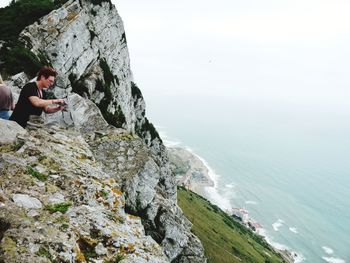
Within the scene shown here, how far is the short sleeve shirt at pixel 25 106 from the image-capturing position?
10.9 metres

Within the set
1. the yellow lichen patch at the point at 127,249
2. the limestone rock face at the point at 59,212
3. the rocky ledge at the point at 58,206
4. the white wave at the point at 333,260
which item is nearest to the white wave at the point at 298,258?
the white wave at the point at 333,260

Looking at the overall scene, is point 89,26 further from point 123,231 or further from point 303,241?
point 303,241

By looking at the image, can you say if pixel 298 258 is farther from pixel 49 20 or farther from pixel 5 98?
pixel 5 98

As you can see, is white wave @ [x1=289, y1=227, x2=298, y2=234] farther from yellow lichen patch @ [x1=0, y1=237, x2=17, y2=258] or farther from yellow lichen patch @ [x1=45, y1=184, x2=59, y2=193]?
yellow lichen patch @ [x1=0, y1=237, x2=17, y2=258]

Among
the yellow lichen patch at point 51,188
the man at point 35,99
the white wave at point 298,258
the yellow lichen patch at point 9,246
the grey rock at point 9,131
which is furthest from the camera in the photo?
the white wave at point 298,258

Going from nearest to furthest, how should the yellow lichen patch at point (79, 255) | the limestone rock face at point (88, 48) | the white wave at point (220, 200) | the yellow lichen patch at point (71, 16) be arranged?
the yellow lichen patch at point (79, 255), the limestone rock face at point (88, 48), the yellow lichen patch at point (71, 16), the white wave at point (220, 200)

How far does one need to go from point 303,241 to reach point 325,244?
9553mm

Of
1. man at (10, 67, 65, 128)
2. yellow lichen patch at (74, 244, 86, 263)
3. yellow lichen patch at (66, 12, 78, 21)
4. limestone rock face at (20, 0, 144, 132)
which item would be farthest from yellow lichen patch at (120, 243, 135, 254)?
yellow lichen patch at (66, 12, 78, 21)

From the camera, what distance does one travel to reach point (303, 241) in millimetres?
145375

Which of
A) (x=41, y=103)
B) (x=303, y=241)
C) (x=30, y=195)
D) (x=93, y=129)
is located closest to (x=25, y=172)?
(x=30, y=195)

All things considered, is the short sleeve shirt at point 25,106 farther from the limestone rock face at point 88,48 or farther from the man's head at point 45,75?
the limestone rock face at point 88,48

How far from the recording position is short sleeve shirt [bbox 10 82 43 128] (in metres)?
10.9

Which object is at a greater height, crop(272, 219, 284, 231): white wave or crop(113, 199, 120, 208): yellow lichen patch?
crop(272, 219, 284, 231): white wave

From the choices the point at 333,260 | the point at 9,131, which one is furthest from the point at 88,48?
the point at 333,260
